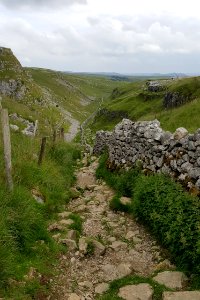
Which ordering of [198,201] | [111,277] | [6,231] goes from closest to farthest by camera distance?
1. [6,231]
2. [111,277]
3. [198,201]

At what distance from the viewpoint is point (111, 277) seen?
9.61 m

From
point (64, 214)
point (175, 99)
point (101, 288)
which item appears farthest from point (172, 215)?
point (175, 99)

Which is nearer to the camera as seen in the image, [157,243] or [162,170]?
[157,243]

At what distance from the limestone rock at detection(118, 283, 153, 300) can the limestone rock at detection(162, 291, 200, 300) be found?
40cm

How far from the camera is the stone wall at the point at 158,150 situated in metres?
11.9

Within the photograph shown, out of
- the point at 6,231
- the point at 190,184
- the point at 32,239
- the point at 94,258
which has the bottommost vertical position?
the point at 94,258

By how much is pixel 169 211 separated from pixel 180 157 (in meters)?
2.43

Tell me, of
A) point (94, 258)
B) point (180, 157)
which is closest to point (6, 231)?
point (94, 258)

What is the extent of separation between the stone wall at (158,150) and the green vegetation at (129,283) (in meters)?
3.24

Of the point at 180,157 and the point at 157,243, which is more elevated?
the point at 180,157

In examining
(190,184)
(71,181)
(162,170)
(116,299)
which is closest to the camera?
(116,299)

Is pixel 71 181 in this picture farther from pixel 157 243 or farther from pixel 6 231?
pixel 6 231

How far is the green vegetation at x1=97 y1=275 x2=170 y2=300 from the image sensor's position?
8523mm

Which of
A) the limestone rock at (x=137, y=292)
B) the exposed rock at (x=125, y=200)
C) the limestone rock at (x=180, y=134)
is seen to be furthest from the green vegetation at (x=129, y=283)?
the limestone rock at (x=180, y=134)
